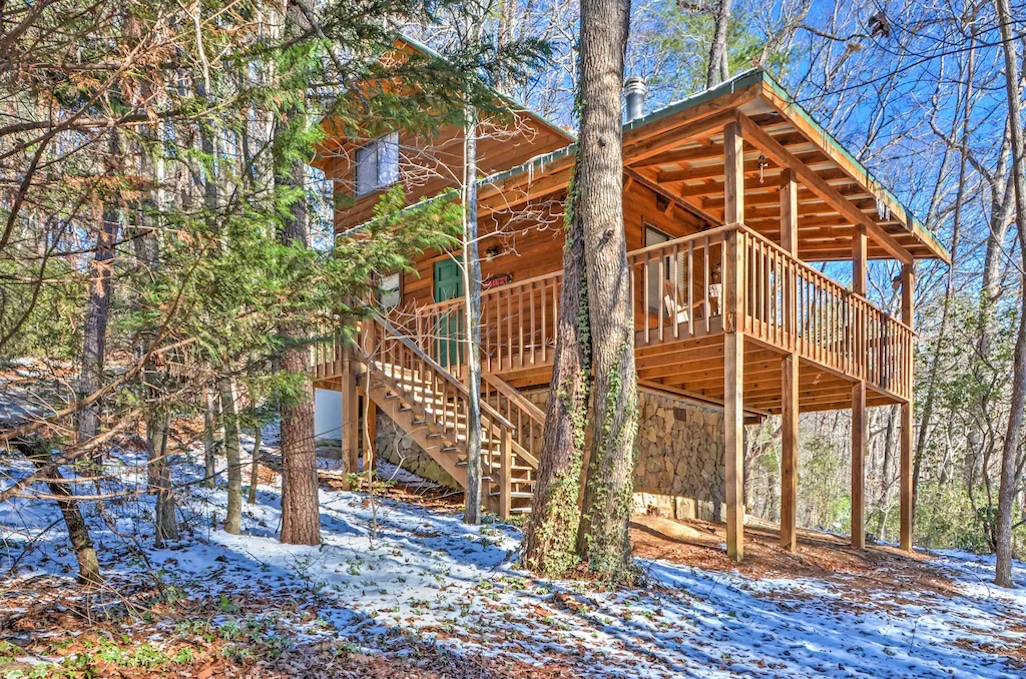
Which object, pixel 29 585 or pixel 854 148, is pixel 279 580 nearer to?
pixel 29 585

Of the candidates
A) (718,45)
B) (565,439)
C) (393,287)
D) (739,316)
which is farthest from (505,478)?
(718,45)

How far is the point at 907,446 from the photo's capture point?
13094 millimetres

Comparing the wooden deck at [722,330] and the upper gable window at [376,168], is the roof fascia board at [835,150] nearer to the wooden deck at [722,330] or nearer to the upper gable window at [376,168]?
the wooden deck at [722,330]

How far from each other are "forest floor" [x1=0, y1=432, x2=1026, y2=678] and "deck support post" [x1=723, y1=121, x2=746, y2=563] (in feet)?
1.84

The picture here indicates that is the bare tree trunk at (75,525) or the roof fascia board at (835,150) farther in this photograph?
the roof fascia board at (835,150)

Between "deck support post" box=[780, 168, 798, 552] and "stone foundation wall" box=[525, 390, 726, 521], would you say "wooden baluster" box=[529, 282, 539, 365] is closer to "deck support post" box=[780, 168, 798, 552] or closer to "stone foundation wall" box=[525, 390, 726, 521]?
"stone foundation wall" box=[525, 390, 726, 521]

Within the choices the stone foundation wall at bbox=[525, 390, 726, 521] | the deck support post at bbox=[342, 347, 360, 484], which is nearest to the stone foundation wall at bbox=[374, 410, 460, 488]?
the deck support post at bbox=[342, 347, 360, 484]

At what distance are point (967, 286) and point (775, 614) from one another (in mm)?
18736

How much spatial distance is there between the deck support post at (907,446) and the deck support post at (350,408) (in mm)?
8870

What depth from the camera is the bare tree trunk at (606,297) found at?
24.4 ft

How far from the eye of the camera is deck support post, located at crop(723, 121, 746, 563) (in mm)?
8898

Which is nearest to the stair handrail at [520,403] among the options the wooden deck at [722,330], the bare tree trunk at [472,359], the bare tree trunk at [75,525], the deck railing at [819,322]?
the wooden deck at [722,330]

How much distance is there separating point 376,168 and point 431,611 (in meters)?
10.8

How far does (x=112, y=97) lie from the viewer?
531 centimetres
